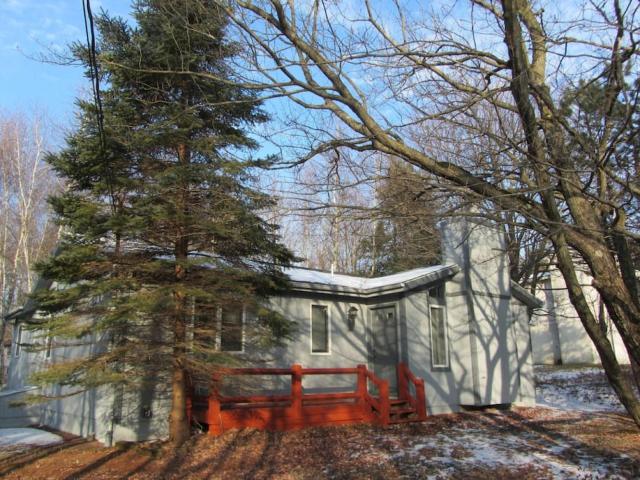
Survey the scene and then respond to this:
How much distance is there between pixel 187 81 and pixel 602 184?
6746 mm

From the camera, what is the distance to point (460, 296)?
43.1ft

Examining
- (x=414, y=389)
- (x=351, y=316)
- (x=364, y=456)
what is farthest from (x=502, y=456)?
(x=351, y=316)

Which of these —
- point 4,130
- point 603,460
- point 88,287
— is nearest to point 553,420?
point 603,460

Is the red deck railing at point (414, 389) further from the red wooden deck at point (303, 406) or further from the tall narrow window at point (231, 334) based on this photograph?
the tall narrow window at point (231, 334)

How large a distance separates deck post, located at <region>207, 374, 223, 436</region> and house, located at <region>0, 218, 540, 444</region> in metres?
1.62

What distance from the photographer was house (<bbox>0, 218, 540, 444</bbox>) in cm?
1175

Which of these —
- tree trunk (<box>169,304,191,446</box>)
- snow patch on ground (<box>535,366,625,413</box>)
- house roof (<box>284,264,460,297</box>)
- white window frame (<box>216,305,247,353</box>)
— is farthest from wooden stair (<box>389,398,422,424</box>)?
snow patch on ground (<box>535,366,625,413</box>)

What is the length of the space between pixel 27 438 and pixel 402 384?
25.5 ft

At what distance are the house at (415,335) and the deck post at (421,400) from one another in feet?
0.07

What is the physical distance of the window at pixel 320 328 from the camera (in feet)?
39.7

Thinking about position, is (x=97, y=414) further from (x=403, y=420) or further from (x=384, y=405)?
(x=403, y=420)

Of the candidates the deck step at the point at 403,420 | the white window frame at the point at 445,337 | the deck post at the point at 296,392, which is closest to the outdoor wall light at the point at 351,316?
the white window frame at the point at 445,337

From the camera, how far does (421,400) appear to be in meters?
11.0

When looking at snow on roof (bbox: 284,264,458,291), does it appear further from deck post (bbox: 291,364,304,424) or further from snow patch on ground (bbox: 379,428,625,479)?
snow patch on ground (bbox: 379,428,625,479)
